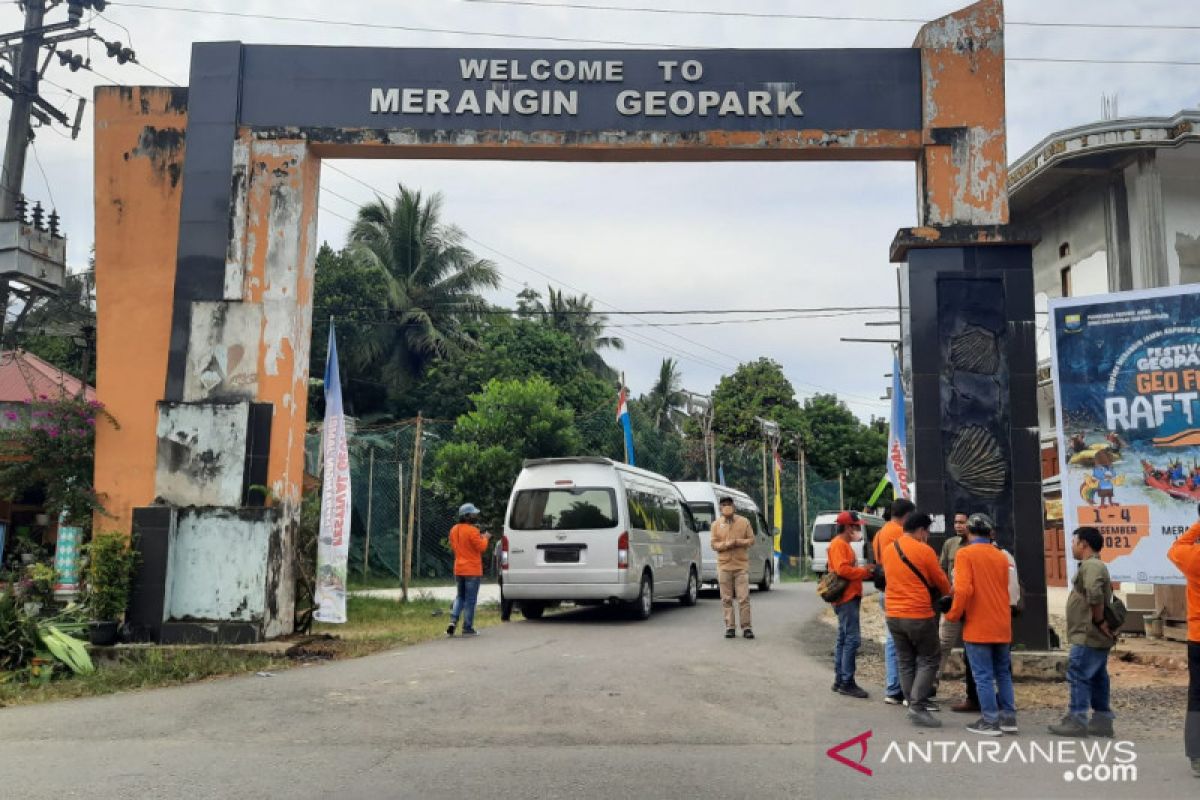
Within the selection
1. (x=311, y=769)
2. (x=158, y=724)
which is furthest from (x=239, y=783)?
(x=158, y=724)

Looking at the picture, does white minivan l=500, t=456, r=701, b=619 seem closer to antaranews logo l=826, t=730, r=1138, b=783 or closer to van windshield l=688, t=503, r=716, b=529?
van windshield l=688, t=503, r=716, b=529

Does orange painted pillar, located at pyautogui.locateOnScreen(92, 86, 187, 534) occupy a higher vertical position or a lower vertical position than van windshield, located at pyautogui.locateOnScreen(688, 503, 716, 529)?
higher

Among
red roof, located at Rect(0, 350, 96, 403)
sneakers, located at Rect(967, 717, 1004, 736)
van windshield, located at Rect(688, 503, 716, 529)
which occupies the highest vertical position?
red roof, located at Rect(0, 350, 96, 403)

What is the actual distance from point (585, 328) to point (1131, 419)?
112 feet

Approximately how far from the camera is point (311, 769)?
580cm

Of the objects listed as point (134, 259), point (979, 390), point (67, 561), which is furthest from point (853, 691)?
point (134, 259)

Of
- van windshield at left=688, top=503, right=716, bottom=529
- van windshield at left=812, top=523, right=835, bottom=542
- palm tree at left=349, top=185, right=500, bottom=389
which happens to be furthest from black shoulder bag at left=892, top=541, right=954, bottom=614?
palm tree at left=349, top=185, right=500, bottom=389

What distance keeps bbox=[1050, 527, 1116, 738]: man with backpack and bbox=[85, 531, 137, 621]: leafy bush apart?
8.83m

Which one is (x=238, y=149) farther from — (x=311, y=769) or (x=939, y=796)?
(x=939, y=796)

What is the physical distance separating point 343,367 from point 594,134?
1000 inches

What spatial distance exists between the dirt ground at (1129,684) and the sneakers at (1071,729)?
627 mm

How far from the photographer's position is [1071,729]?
6.90m

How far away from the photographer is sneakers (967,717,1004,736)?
6.92 m

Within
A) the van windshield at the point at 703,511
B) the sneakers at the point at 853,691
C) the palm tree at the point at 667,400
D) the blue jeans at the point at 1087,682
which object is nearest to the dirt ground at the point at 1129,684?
the blue jeans at the point at 1087,682
